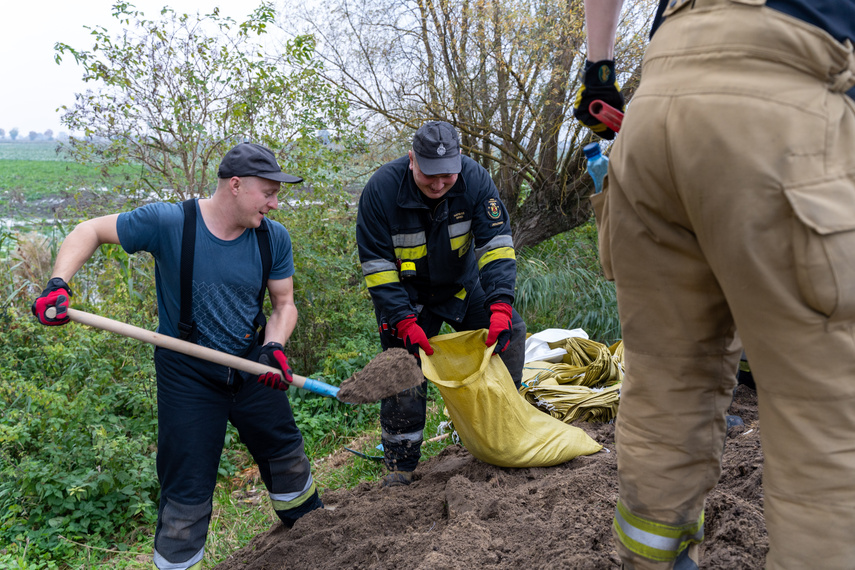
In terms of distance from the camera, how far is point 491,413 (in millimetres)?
3277

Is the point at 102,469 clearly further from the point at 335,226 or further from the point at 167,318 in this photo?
the point at 335,226

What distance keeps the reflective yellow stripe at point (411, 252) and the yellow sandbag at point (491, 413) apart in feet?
1.69

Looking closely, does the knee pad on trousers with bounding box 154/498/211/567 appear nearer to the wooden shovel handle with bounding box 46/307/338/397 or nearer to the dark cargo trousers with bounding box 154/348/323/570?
the dark cargo trousers with bounding box 154/348/323/570

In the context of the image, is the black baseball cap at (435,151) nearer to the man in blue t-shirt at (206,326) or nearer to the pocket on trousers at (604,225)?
the man in blue t-shirt at (206,326)

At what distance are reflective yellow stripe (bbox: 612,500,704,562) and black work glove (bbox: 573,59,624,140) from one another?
114 centimetres

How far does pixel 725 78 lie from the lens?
126 cm

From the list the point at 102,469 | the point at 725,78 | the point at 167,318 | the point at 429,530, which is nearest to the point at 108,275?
the point at 102,469

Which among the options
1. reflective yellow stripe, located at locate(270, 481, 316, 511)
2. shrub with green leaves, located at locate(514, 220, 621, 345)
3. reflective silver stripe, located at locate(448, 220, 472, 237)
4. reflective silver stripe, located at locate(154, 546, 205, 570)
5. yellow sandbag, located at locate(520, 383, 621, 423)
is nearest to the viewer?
reflective silver stripe, located at locate(154, 546, 205, 570)

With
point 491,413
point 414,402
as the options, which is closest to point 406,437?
point 414,402

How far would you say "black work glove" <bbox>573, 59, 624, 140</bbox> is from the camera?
182 centimetres

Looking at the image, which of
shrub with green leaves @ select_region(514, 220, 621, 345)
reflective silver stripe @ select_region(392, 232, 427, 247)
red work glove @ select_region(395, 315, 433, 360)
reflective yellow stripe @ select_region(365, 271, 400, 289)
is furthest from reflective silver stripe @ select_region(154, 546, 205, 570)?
shrub with green leaves @ select_region(514, 220, 621, 345)

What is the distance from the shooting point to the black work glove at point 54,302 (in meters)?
2.75

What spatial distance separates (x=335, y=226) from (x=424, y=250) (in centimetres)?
250

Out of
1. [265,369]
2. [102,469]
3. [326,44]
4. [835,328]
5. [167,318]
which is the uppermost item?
[326,44]
